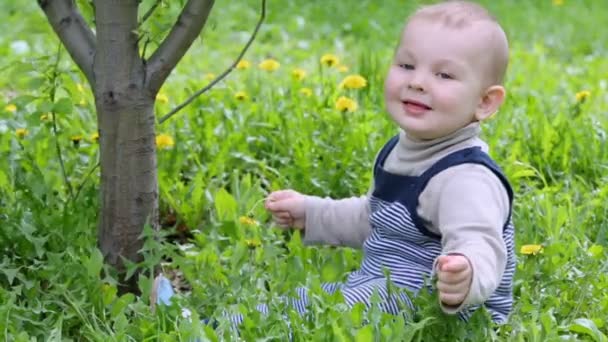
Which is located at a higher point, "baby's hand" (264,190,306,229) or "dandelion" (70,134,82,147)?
"dandelion" (70,134,82,147)

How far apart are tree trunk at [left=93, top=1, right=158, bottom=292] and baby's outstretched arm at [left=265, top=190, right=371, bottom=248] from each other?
33 cm

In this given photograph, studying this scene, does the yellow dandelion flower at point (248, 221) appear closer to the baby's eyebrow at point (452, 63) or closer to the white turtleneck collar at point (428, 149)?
the white turtleneck collar at point (428, 149)

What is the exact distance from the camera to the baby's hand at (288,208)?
2729mm

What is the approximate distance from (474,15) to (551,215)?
79cm

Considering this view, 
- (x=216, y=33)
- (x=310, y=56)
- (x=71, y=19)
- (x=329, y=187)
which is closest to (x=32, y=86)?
(x=71, y=19)

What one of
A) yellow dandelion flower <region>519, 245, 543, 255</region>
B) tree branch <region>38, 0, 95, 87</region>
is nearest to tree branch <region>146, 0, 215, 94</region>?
tree branch <region>38, 0, 95, 87</region>

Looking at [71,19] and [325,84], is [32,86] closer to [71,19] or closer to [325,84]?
[71,19]

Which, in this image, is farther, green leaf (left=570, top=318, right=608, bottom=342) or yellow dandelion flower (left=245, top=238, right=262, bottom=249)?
yellow dandelion flower (left=245, top=238, right=262, bottom=249)

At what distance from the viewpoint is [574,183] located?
11.3ft

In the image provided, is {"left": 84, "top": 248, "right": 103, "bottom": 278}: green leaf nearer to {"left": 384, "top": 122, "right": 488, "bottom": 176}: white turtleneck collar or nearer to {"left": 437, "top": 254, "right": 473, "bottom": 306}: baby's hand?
{"left": 384, "top": 122, "right": 488, "bottom": 176}: white turtleneck collar

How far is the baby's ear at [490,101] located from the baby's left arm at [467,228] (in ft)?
0.48

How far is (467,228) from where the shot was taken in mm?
2250

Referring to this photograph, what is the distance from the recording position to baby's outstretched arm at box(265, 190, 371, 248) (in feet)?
8.84

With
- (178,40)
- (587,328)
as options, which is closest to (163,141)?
(178,40)
